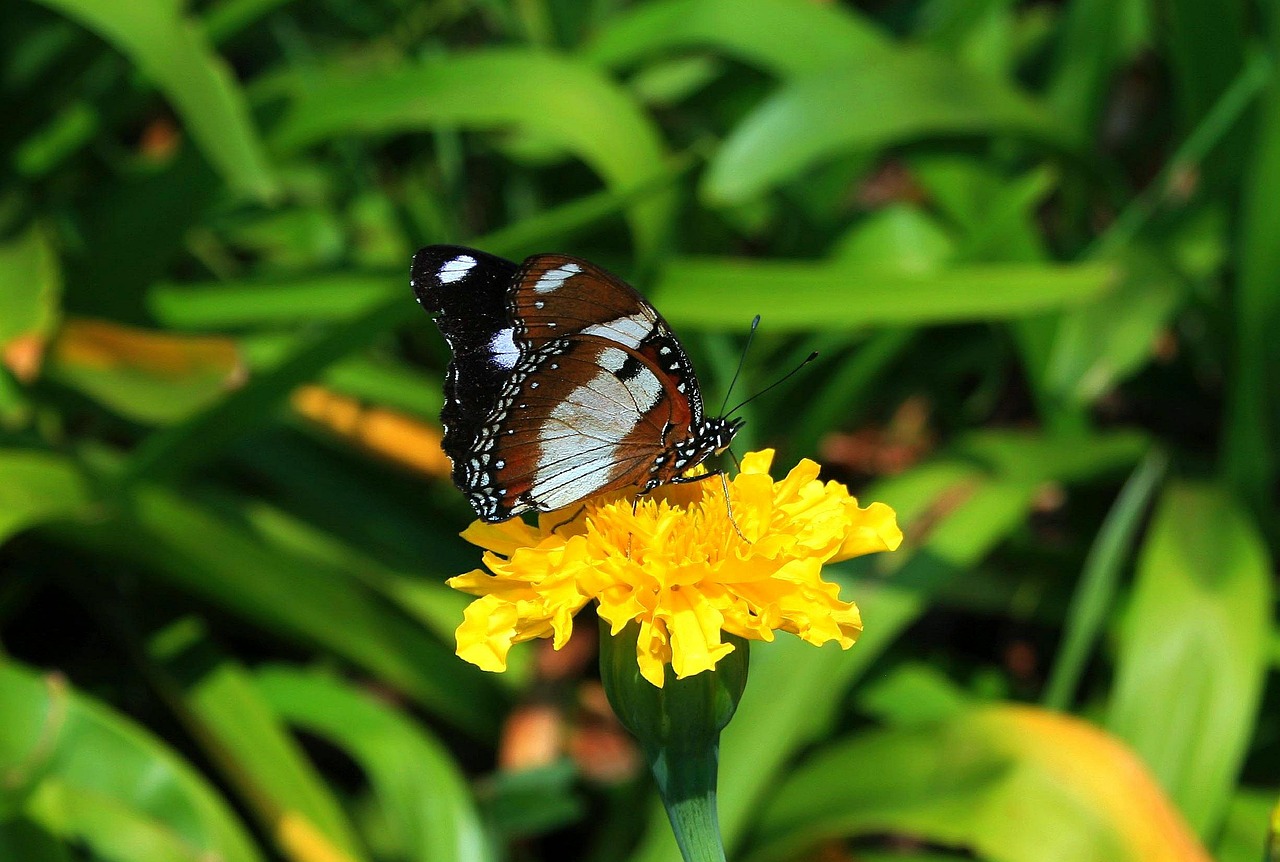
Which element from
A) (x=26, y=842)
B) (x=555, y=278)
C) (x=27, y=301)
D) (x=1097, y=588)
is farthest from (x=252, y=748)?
(x=1097, y=588)

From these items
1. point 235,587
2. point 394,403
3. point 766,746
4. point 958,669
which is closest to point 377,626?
point 235,587

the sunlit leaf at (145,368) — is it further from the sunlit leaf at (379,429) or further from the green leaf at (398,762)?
the green leaf at (398,762)

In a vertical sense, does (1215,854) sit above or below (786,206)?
below

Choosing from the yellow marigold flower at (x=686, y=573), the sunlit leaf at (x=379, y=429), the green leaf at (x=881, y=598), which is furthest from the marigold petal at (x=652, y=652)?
the sunlit leaf at (x=379, y=429)

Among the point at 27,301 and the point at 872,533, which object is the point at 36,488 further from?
the point at 872,533

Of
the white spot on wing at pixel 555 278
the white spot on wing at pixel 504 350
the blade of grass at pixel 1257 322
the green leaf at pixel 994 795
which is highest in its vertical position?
the white spot on wing at pixel 555 278

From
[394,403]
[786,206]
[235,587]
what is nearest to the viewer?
[235,587]

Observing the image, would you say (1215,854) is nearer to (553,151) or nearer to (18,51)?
(553,151)

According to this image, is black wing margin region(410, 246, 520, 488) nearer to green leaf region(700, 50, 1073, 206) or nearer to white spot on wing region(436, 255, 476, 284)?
white spot on wing region(436, 255, 476, 284)
